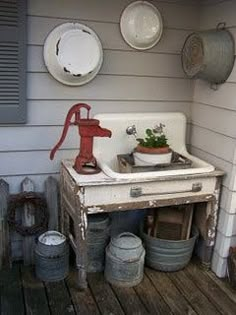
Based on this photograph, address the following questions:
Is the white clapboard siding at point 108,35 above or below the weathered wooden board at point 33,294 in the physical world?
above

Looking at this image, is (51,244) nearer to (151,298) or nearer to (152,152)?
(151,298)

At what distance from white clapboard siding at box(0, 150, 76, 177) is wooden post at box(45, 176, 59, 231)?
8cm

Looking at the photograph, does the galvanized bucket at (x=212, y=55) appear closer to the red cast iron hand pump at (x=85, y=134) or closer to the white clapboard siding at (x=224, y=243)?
the red cast iron hand pump at (x=85, y=134)

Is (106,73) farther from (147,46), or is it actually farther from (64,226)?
(64,226)

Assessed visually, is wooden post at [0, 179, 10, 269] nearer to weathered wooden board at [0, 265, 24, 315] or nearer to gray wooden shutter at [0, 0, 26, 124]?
weathered wooden board at [0, 265, 24, 315]

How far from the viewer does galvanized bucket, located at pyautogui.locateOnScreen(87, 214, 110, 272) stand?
7.43ft

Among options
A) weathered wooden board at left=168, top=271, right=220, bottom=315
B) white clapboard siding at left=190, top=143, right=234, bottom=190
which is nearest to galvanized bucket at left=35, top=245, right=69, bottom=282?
weathered wooden board at left=168, top=271, right=220, bottom=315

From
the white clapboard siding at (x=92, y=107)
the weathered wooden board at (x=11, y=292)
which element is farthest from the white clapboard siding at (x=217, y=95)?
the weathered wooden board at (x=11, y=292)

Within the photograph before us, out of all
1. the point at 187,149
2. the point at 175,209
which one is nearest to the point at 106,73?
the point at 187,149

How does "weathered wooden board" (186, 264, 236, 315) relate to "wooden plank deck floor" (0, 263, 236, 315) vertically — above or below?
above

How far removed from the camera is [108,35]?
2.29 meters

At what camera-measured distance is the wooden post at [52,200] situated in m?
2.35

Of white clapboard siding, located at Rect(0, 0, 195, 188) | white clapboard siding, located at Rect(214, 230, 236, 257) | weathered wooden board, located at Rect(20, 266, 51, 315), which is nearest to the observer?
weathered wooden board, located at Rect(20, 266, 51, 315)

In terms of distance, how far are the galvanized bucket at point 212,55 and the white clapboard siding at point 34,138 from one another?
0.84 m
